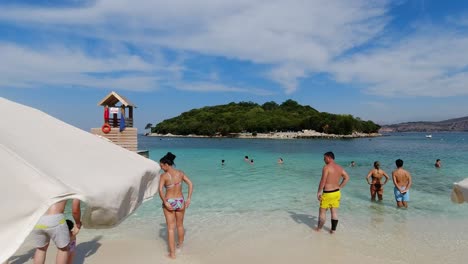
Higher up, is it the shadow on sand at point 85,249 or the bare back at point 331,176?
the bare back at point 331,176

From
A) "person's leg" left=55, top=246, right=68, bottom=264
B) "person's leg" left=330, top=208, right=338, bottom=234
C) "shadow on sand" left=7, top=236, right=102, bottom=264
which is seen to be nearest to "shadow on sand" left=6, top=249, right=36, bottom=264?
"shadow on sand" left=7, top=236, right=102, bottom=264

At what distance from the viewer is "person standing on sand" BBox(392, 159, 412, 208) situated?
8.90m

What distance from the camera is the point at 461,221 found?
804 cm

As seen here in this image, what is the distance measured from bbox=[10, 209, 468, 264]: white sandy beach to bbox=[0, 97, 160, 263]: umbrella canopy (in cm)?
279

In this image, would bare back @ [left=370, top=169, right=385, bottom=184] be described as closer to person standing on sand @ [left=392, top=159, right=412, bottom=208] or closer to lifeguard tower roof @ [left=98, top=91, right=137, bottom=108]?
person standing on sand @ [left=392, top=159, right=412, bottom=208]

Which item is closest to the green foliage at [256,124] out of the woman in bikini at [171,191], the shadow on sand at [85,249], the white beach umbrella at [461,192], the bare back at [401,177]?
the bare back at [401,177]

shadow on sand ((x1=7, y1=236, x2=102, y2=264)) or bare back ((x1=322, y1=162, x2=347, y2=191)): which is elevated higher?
bare back ((x1=322, y1=162, x2=347, y2=191))

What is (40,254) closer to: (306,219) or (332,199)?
(332,199)

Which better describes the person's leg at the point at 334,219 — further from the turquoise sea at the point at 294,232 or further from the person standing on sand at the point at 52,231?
the person standing on sand at the point at 52,231

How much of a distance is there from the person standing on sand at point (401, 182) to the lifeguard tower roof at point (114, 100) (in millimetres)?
16670

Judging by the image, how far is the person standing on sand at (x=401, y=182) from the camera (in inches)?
350

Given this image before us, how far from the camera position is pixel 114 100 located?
69.3 ft

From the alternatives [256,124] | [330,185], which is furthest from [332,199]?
[256,124]

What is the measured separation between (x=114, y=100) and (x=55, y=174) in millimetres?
19919
